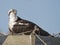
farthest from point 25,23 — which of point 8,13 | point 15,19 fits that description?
point 8,13

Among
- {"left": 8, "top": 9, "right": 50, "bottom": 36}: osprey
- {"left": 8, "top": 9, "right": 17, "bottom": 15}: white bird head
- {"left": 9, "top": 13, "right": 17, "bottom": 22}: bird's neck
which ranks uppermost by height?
{"left": 8, "top": 9, "right": 17, "bottom": 15}: white bird head

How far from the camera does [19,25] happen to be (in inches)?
245

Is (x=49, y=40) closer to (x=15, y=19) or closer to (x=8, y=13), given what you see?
(x=15, y=19)

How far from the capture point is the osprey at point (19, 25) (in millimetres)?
5658

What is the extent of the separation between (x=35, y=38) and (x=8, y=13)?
4045mm

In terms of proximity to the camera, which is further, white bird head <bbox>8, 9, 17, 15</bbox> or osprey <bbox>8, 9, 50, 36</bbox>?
white bird head <bbox>8, 9, 17, 15</bbox>

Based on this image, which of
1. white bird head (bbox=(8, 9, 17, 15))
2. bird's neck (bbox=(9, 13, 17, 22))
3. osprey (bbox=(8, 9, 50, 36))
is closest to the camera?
osprey (bbox=(8, 9, 50, 36))

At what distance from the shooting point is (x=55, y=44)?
160 inches

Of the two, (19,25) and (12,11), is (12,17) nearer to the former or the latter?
(12,11)

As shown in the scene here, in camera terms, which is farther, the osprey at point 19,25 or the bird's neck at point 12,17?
the bird's neck at point 12,17

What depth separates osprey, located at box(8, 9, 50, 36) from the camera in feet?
18.6

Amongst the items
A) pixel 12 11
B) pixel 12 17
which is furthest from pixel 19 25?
pixel 12 11

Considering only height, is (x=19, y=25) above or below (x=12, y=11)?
below

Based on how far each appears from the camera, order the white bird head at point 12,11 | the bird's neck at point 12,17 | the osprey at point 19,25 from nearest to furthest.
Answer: the osprey at point 19,25 → the bird's neck at point 12,17 → the white bird head at point 12,11
